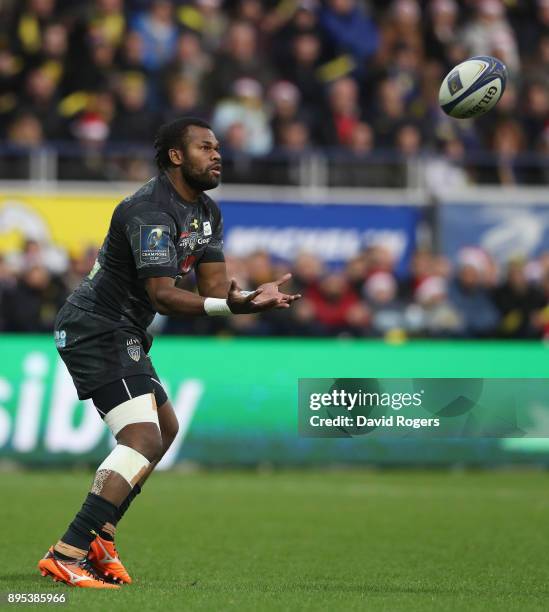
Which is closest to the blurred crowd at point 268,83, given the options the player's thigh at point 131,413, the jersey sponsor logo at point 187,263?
the jersey sponsor logo at point 187,263

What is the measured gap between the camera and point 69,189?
18.4 metres

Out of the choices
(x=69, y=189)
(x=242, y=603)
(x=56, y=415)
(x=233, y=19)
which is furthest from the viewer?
(x=233, y=19)

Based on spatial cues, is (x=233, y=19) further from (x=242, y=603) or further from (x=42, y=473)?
(x=242, y=603)

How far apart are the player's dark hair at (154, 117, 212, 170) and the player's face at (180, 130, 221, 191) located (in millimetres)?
32

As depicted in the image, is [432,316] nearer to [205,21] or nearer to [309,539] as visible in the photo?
[205,21]

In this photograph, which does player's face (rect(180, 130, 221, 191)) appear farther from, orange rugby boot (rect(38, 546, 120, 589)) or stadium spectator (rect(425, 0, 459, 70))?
stadium spectator (rect(425, 0, 459, 70))

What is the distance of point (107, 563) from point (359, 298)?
33.2 feet

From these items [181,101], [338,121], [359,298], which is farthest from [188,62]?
[359,298]

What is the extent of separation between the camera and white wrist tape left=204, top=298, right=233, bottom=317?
691 cm

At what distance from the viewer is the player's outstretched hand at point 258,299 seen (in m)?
6.77

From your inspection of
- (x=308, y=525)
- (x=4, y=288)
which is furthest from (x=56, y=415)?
(x=308, y=525)

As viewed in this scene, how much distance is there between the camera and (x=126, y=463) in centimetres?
723

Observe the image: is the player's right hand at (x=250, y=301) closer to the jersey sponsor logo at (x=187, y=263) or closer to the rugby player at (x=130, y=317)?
the rugby player at (x=130, y=317)

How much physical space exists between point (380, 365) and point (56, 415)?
3771mm
